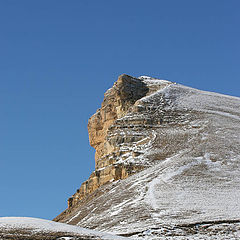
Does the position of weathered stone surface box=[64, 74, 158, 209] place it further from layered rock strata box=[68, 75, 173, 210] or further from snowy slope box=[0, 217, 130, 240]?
snowy slope box=[0, 217, 130, 240]

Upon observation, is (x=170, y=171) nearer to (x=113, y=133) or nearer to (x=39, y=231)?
(x=113, y=133)

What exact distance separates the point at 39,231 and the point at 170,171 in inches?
1004

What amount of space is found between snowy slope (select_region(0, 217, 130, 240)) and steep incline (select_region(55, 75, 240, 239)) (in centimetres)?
635

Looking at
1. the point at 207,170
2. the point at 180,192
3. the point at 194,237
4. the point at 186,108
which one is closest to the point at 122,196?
the point at 180,192

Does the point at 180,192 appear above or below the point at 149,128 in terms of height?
below

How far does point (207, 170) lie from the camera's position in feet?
188

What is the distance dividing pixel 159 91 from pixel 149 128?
17.0m

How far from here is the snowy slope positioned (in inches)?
1303

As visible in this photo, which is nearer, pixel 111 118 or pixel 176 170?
pixel 176 170

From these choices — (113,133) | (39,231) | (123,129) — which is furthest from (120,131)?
(39,231)

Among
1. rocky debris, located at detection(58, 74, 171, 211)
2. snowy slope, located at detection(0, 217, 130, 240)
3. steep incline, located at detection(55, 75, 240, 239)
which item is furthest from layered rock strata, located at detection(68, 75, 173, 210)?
snowy slope, located at detection(0, 217, 130, 240)

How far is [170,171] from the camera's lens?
57.0 meters

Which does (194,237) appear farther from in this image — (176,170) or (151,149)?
(151,149)

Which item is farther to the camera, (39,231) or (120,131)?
(120,131)
